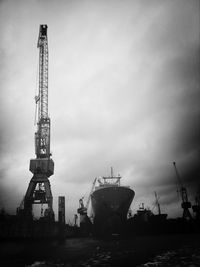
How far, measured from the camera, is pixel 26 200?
2569 inches

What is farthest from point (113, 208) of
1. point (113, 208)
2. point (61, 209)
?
point (61, 209)

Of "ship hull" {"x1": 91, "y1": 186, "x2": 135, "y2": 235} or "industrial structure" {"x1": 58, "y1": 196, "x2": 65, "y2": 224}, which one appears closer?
"ship hull" {"x1": 91, "y1": 186, "x2": 135, "y2": 235}

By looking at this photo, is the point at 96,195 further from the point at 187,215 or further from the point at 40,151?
the point at 187,215

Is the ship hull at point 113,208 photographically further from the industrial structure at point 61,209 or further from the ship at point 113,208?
the industrial structure at point 61,209

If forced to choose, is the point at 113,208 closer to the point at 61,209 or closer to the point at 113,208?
the point at 113,208

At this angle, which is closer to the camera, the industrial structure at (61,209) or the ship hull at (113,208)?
the ship hull at (113,208)

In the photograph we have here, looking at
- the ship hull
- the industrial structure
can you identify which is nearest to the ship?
the ship hull

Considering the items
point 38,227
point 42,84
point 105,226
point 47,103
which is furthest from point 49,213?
point 42,84

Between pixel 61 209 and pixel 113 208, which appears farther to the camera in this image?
pixel 61 209

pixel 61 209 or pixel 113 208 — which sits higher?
pixel 113 208

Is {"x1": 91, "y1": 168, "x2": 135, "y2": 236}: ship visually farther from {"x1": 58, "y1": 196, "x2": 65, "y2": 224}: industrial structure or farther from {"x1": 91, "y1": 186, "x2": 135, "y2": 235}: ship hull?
{"x1": 58, "y1": 196, "x2": 65, "y2": 224}: industrial structure

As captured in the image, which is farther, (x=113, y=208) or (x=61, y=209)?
(x=61, y=209)

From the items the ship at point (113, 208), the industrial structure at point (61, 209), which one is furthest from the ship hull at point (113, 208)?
the industrial structure at point (61, 209)

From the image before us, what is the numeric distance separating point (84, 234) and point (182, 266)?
70.2 m
